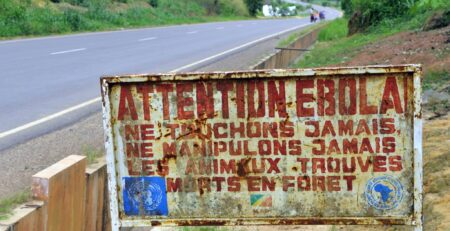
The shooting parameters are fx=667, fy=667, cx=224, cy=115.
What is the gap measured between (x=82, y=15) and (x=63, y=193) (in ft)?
92.7

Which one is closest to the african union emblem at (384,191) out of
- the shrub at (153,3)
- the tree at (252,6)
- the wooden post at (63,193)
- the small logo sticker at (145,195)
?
the small logo sticker at (145,195)

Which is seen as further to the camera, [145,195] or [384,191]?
[145,195]

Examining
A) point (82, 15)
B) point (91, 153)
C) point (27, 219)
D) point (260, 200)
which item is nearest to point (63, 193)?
point (27, 219)

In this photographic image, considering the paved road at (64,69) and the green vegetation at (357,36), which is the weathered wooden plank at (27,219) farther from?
the green vegetation at (357,36)

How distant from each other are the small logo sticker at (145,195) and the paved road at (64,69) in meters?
3.41

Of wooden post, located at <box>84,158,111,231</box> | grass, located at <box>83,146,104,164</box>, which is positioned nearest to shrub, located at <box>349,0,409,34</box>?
grass, located at <box>83,146,104,164</box>

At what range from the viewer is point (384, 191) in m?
3.22

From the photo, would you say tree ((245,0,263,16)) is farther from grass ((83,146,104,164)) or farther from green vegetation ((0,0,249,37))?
grass ((83,146,104,164))

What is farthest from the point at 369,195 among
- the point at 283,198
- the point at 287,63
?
the point at 287,63

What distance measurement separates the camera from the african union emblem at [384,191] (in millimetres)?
3215

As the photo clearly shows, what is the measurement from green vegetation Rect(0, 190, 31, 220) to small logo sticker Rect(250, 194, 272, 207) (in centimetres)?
157

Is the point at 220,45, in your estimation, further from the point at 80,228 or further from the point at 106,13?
the point at 80,228

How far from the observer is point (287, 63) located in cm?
1588

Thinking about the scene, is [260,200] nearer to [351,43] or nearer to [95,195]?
[95,195]
